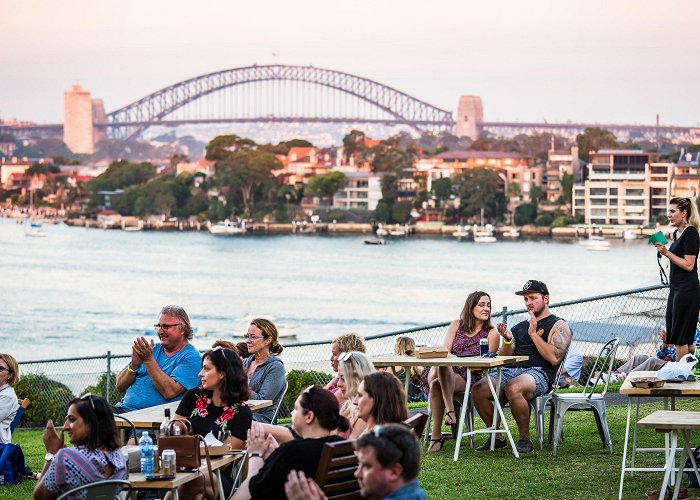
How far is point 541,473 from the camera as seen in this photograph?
269 inches

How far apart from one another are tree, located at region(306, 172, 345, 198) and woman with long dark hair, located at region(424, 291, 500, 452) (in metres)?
127

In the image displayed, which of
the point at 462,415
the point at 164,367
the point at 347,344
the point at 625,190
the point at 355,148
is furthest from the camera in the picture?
the point at 355,148

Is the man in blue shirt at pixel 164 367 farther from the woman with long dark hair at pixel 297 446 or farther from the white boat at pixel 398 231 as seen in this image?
the white boat at pixel 398 231

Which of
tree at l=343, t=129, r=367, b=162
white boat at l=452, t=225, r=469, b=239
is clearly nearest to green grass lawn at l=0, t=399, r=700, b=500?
white boat at l=452, t=225, r=469, b=239

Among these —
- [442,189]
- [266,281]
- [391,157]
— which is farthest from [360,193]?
[266,281]

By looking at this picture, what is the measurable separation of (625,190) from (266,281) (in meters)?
58.2

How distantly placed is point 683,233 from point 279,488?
3928mm

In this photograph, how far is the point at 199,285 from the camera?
70.4 metres

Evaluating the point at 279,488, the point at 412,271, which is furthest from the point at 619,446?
the point at 412,271

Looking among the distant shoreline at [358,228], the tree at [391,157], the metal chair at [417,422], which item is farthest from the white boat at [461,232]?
the metal chair at [417,422]

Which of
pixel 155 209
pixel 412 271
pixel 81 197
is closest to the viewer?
pixel 412 271

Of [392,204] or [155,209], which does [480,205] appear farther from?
[155,209]

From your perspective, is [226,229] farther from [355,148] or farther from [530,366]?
[530,366]

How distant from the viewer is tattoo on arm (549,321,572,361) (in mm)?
7473
